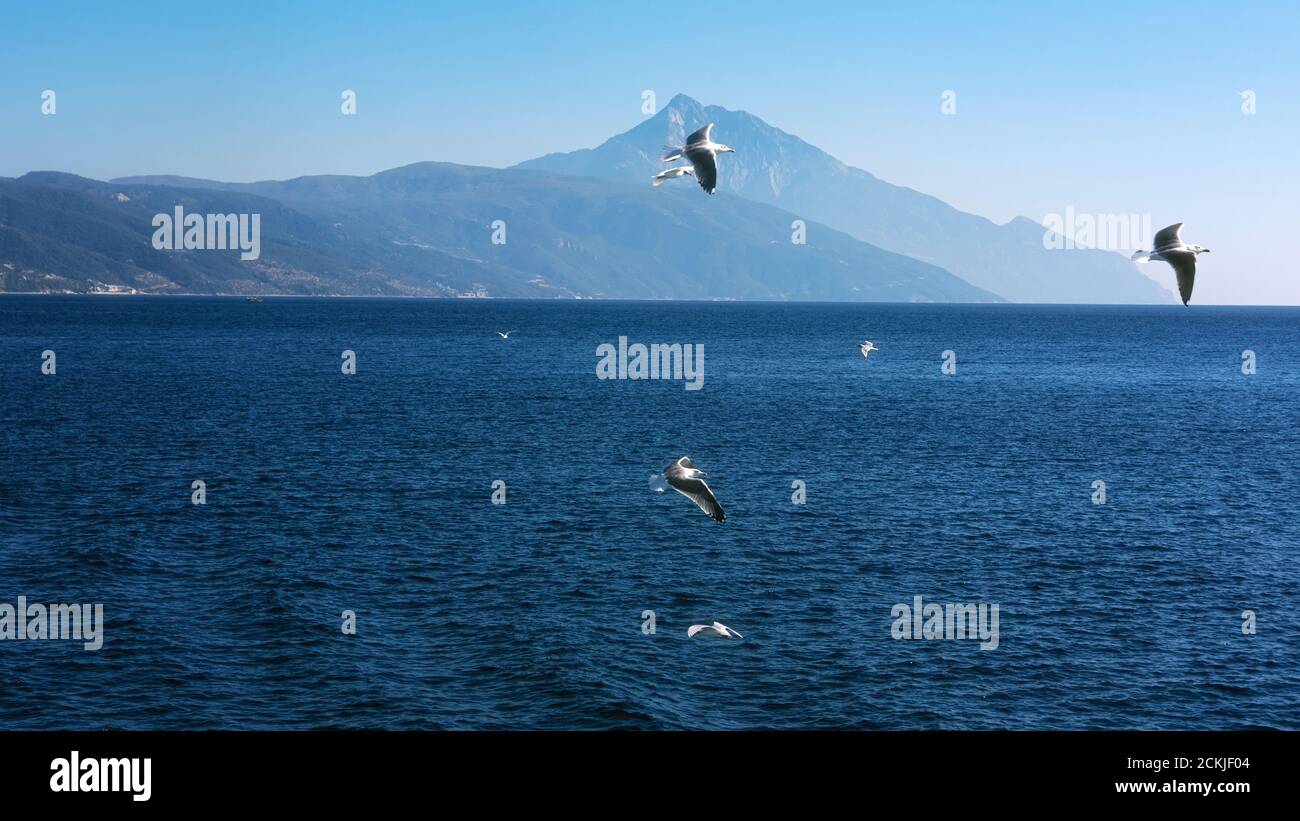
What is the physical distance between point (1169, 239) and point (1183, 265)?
0.97 m

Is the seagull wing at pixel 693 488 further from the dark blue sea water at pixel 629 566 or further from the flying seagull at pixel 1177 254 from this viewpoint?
the dark blue sea water at pixel 629 566

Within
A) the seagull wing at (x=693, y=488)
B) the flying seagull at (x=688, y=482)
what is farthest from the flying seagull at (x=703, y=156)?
the seagull wing at (x=693, y=488)

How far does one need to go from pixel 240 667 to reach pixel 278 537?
16516mm

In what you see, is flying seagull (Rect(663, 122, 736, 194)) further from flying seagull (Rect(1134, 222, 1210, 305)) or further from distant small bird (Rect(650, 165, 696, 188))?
flying seagull (Rect(1134, 222, 1210, 305))

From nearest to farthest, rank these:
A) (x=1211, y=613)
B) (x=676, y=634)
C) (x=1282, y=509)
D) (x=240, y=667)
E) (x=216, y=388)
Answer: (x=240, y=667), (x=676, y=634), (x=1211, y=613), (x=1282, y=509), (x=216, y=388)

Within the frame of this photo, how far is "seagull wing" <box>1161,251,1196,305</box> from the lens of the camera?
20.7 metres

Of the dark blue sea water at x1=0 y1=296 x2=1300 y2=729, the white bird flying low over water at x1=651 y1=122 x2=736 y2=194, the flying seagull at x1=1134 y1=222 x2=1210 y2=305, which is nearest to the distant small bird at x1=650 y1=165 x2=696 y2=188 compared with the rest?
the white bird flying low over water at x1=651 y1=122 x2=736 y2=194

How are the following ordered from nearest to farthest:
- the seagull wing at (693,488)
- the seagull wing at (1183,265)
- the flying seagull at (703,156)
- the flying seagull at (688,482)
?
the seagull wing at (1183,265) → the flying seagull at (703,156) → the seagull wing at (693,488) → the flying seagull at (688,482)

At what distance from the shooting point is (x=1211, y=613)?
41781mm

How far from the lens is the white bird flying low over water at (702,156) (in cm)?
2158

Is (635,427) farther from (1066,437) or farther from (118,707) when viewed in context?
(118,707)

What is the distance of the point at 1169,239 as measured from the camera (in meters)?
22.2

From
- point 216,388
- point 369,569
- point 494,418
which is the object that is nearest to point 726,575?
point 369,569

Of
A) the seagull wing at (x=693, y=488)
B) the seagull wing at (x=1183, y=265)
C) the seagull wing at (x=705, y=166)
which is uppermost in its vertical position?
the seagull wing at (x=705, y=166)
